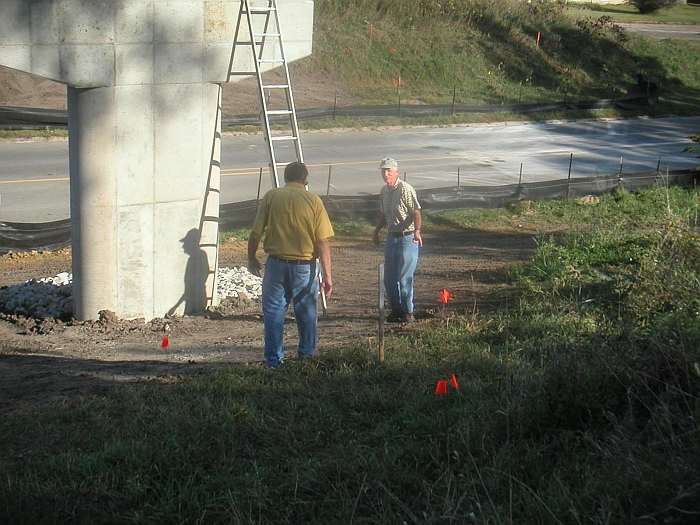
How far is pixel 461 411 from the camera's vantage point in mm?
5734

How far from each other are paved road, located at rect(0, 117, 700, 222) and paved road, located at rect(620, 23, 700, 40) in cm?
1699

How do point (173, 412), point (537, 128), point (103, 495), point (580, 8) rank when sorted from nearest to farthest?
point (103, 495), point (173, 412), point (537, 128), point (580, 8)

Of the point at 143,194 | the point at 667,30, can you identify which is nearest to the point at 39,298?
the point at 143,194

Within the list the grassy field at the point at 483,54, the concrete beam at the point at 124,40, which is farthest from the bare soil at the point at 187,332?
the grassy field at the point at 483,54

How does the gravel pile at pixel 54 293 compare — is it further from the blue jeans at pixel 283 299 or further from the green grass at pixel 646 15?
the green grass at pixel 646 15

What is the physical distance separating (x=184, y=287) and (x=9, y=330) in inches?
79.1

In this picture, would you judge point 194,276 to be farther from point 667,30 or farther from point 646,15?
point 646,15

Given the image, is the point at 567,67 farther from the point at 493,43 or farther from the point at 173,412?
the point at 173,412

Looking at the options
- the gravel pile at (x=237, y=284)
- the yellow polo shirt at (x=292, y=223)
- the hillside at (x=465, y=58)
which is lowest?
the gravel pile at (x=237, y=284)

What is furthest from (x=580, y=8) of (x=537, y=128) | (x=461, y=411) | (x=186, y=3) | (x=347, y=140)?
(x=461, y=411)

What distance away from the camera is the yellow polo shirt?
8023mm

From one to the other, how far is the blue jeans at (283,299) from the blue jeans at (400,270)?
6.64ft

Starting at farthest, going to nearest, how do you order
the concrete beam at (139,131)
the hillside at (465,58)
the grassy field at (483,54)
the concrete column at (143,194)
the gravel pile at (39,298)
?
the grassy field at (483,54), the hillside at (465,58), the gravel pile at (39,298), the concrete column at (143,194), the concrete beam at (139,131)

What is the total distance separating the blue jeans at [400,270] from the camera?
1013cm
